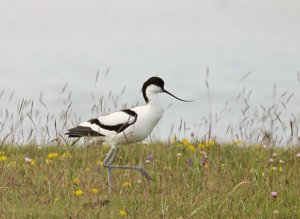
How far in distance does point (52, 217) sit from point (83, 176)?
1.98 m

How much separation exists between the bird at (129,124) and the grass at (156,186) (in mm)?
262

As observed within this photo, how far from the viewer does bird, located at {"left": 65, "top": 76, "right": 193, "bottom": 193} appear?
369 inches

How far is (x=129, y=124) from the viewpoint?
9.38 metres

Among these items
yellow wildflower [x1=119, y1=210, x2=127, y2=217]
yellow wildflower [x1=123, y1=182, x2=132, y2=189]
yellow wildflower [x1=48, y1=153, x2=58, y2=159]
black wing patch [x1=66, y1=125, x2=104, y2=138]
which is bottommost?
yellow wildflower [x1=123, y1=182, x2=132, y2=189]

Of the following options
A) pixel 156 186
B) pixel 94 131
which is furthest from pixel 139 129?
pixel 156 186

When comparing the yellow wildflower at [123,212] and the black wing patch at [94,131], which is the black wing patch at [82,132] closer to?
the black wing patch at [94,131]

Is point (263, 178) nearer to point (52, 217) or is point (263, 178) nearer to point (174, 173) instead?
point (174, 173)

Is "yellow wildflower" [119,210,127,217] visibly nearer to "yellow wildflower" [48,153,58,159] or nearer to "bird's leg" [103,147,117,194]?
"bird's leg" [103,147,117,194]

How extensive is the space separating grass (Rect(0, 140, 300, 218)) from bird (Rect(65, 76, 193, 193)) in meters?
0.26

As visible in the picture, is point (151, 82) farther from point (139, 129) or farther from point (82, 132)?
point (82, 132)

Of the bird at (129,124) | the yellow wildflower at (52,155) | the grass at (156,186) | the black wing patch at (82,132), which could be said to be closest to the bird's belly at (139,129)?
the bird at (129,124)

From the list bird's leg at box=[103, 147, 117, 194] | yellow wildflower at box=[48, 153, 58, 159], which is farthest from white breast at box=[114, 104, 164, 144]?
yellow wildflower at box=[48, 153, 58, 159]

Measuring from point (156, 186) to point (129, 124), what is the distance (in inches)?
40.4

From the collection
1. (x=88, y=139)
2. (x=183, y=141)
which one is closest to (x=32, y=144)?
(x=88, y=139)
